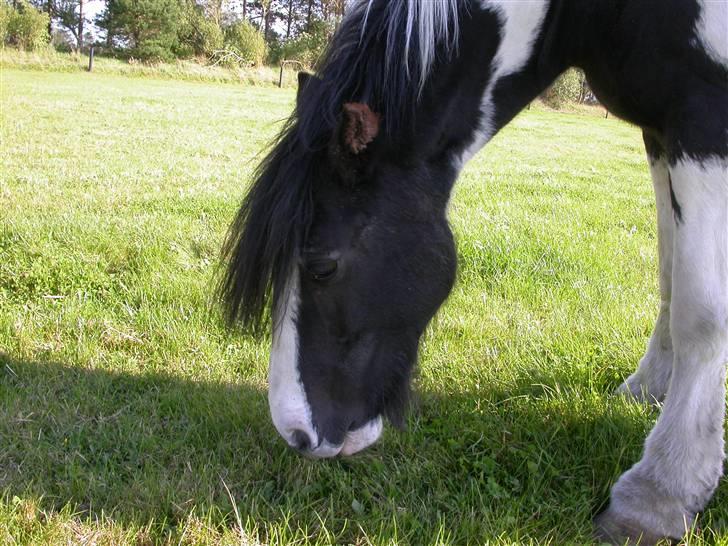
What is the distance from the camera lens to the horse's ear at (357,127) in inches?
61.8

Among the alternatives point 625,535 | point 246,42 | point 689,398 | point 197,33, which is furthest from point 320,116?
point 197,33

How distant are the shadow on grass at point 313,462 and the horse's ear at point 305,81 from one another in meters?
1.23

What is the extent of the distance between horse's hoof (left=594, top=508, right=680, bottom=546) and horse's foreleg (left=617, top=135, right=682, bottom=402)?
0.75 m

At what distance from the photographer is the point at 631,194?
7023mm

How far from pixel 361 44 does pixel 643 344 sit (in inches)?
82.3

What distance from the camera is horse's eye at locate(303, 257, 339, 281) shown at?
5.64 ft

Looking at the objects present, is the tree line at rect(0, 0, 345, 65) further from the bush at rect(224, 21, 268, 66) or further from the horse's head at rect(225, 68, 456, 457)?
the horse's head at rect(225, 68, 456, 457)

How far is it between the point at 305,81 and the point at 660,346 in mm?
1812

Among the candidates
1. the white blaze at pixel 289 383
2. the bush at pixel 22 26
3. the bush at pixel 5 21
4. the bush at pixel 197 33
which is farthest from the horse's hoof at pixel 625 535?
the bush at pixel 197 33

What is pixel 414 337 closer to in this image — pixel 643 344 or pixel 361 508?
pixel 361 508

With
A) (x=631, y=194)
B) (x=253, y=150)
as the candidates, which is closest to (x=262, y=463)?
(x=631, y=194)

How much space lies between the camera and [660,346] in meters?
2.55

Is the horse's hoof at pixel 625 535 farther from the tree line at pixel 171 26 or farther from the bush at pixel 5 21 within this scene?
the bush at pixel 5 21

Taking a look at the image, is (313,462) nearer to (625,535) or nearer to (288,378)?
(288,378)
